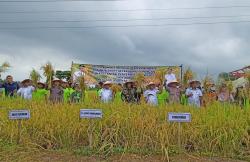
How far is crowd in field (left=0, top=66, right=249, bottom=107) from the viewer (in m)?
9.49

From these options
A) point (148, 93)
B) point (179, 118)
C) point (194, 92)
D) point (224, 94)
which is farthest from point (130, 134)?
point (194, 92)

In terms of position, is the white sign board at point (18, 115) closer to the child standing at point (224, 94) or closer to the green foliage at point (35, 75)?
the child standing at point (224, 94)

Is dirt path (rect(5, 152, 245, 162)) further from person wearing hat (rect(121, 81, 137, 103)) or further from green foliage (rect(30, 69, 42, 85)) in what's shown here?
green foliage (rect(30, 69, 42, 85))

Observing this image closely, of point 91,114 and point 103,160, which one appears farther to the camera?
point 91,114

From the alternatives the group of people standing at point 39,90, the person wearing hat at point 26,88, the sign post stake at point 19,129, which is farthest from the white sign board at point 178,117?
the person wearing hat at point 26,88

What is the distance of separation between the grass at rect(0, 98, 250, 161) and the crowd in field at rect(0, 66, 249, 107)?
1059mm

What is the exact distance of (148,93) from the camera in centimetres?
1097

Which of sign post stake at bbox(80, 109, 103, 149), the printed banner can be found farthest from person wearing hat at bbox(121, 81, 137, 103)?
the printed banner

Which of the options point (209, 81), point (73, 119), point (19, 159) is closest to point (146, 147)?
point (73, 119)

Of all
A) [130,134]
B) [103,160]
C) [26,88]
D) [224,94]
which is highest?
[26,88]

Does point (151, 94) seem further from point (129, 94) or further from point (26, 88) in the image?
point (26, 88)

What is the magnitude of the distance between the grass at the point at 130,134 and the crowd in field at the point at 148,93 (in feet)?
3.47

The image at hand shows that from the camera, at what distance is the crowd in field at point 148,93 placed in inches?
374

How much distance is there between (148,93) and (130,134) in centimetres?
329
